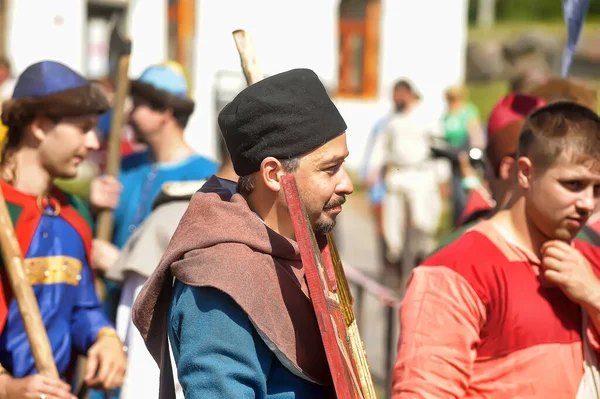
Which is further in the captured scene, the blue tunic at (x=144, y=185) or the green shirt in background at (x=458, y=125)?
the green shirt in background at (x=458, y=125)

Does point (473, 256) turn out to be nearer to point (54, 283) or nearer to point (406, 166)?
point (54, 283)

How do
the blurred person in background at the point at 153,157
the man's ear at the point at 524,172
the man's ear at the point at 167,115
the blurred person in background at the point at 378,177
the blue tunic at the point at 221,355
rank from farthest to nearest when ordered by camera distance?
the blurred person in background at the point at 378,177, the man's ear at the point at 167,115, the blurred person in background at the point at 153,157, the man's ear at the point at 524,172, the blue tunic at the point at 221,355

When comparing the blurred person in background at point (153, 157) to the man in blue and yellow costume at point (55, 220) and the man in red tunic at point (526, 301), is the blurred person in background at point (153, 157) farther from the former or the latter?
the man in red tunic at point (526, 301)

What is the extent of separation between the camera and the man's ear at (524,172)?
338cm

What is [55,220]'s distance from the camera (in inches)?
163

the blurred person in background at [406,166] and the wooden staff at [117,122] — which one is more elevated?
the wooden staff at [117,122]

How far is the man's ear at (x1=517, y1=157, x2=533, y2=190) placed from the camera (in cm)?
338

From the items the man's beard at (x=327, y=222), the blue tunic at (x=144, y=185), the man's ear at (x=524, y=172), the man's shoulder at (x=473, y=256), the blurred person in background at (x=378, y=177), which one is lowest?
the blurred person in background at (x=378, y=177)

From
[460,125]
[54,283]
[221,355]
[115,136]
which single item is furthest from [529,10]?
[221,355]

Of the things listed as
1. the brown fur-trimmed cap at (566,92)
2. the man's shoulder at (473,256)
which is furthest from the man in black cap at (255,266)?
the brown fur-trimmed cap at (566,92)

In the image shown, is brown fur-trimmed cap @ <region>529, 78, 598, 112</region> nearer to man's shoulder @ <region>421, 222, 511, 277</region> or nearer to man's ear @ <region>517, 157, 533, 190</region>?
man's ear @ <region>517, 157, 533, 190</region>

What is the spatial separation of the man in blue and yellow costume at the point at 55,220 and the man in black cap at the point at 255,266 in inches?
50.2

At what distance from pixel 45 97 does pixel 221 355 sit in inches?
77.7

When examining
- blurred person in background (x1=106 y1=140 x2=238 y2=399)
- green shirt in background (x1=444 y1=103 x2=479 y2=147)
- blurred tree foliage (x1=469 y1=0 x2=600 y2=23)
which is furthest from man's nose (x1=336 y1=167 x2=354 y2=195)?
blurred tree foliage (x1=469 y1=0 x2=600 y2=23)
